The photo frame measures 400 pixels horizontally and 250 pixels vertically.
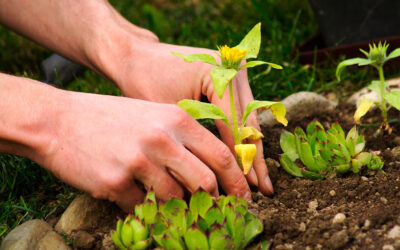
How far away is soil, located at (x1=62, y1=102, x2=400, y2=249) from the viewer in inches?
57.4

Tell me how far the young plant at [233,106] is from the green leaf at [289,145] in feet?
0.67

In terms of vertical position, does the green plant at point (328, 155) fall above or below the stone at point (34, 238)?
above

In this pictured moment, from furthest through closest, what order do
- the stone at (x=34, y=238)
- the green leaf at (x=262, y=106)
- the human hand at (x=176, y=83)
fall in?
the human hand at (x=176, y=83), the green leaf at (x=262, y=106), the stone at (x=34, y=238)

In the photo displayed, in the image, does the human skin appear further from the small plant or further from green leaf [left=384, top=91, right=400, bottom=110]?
green leaf [left=384, top=91, right=400, bottom=110]

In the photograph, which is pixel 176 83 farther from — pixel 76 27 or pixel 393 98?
pixel 393 98

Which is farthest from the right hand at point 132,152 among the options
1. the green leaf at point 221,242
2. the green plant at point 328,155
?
the green plant at point 328,155

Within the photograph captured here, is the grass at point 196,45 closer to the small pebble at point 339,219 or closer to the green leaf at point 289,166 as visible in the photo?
the green leaf at point 289,166

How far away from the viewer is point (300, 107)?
2301mm

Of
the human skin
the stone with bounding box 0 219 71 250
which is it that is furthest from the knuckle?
the stone with bounding box 0 219 71 250

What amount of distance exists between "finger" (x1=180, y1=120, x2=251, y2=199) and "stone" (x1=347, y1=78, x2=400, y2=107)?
102cm

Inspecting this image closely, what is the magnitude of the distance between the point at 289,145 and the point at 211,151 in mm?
491

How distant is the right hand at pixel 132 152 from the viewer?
4.82 ft

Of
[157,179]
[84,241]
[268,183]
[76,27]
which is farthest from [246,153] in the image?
[76,27]

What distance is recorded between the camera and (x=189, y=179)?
1.50 metres
